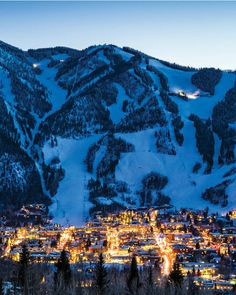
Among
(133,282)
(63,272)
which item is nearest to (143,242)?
(63,272)

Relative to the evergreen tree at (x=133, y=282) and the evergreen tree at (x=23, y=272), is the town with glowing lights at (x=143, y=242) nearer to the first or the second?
the evergreen tree at (x=133, y=282)

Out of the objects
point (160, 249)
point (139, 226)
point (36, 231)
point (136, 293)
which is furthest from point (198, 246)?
point (136, 293)

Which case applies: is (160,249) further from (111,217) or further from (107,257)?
(111,217)

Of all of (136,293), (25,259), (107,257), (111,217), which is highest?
(111,217)

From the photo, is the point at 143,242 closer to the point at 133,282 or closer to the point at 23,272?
the point at 133,282

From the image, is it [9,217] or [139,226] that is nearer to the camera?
[139,226]

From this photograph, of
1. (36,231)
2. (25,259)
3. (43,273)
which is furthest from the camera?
(36,231)

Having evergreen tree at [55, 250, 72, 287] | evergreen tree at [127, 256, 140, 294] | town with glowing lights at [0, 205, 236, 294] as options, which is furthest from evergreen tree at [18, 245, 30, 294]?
town with glowing lights at [0, 205, 236, 294]

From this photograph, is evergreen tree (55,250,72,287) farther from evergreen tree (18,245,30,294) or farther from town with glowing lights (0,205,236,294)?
town with glowing lights (0,205,236,294)

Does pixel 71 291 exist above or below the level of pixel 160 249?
below
